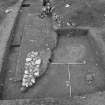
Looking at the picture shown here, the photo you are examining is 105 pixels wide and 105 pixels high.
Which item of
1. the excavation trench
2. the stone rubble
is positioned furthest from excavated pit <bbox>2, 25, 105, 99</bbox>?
the stone rubble

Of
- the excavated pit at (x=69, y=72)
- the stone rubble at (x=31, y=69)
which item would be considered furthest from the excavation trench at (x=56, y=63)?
the stone rubble at (x=31, y=69)

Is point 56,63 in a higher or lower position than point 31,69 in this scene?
lower

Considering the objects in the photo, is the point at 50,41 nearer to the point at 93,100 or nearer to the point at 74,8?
the point at 74,8

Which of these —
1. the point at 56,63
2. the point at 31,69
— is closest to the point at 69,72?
the point at 56,63

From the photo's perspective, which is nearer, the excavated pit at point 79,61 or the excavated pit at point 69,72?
the excavated pit at point 69,72

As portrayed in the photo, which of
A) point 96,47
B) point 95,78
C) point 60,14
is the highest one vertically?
point 60,14

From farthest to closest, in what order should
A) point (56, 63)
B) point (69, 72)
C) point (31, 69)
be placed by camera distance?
point (56, 63) → point (69, 72) → point (31, 69)

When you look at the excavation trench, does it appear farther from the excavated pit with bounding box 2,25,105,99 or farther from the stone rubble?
the stone rubble

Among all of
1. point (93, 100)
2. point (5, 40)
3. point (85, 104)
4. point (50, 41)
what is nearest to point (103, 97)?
point (93, 100)

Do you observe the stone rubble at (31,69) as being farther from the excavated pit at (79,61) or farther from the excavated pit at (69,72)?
the excavated pit at (79,61)

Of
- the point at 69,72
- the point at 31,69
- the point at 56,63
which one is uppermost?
the point at 31,69

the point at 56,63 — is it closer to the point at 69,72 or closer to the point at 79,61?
the point at 69,72
